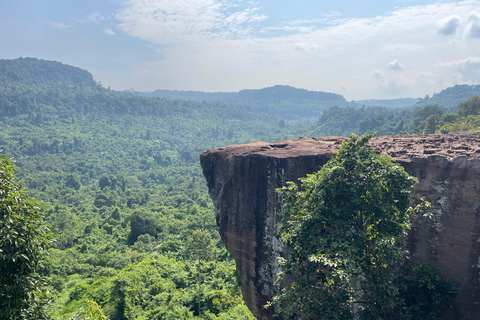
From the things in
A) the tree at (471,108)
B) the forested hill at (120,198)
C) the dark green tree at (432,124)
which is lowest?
the forested hill at (120,198)

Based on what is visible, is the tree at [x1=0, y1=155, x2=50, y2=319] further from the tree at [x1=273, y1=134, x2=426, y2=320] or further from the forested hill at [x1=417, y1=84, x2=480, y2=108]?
the forested hill at [x1=417, y1=84, x2=480, y2=108]

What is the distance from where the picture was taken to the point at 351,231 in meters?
6.73

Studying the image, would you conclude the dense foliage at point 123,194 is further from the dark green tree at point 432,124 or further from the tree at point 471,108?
the tree at point 471,108

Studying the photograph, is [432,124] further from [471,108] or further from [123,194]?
[123,194]

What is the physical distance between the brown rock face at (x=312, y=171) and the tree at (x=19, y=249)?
21.3ft

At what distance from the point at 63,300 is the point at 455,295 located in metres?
25.6

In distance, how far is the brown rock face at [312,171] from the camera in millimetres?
7832

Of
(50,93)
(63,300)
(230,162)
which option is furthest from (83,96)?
(230,162)

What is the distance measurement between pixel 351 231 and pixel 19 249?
6.14m

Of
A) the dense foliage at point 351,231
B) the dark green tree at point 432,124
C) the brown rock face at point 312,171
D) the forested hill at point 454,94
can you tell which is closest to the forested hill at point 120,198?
the dense foliage at point 351,231

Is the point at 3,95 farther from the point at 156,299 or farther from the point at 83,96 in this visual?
the point at 156,299

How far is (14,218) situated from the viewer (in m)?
5.11

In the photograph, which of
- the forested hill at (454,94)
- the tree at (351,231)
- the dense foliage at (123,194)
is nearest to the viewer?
the tree at (351,231)

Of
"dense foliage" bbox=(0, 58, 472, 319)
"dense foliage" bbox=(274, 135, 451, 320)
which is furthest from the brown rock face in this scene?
"dense foliage" bbox=(0, 58, 472, 319)
